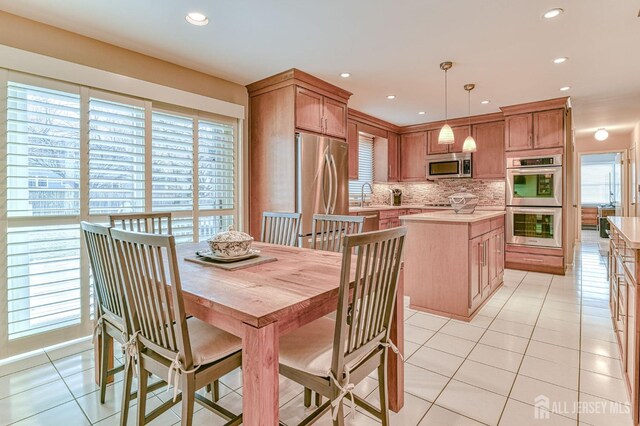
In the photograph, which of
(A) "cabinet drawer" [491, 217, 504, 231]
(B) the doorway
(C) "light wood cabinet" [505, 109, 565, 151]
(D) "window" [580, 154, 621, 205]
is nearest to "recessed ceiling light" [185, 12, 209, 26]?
(A) "cabinet drawer" [491, 217, 504, 231]

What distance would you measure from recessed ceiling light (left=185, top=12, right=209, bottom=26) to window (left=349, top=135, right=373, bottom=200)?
11.7ft

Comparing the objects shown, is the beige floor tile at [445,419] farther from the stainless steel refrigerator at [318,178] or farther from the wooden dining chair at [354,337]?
the stainless steel refrigerator at [318,178]

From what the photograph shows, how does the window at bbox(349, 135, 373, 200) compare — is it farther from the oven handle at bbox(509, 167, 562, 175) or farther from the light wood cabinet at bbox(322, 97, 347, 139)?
the oven handle at bbox(509, 167, 562, 175)

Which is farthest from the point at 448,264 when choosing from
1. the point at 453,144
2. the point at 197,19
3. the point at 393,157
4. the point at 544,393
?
the point at 393,157

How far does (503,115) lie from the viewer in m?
5.14

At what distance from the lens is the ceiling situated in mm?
2277

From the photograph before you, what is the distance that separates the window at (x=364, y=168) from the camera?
18.8 ft

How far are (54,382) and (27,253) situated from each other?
3.15ft

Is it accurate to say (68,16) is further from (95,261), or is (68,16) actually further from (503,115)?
(503,115)

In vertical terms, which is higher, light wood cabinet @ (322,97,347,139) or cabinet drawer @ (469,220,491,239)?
light wood cabinet @ (322,97,347,139)

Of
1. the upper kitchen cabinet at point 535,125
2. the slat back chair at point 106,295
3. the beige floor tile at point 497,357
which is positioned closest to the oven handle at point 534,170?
the upper kitchen cabinet at point 535,125

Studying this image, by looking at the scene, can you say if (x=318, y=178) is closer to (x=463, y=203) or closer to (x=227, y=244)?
(x=463, y=203)

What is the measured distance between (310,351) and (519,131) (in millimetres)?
4949

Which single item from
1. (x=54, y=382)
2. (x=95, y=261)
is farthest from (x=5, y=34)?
(x=54, y=382)
